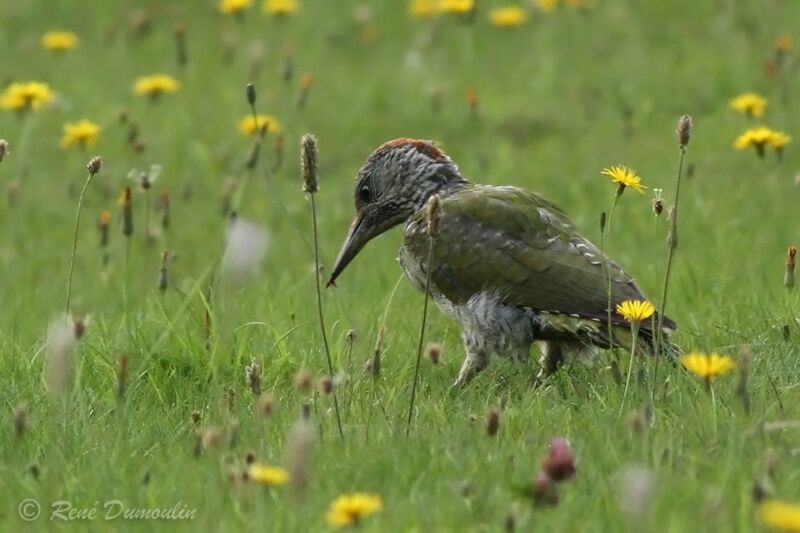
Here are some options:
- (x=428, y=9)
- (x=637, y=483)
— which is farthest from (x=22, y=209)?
(x=637, y=483)

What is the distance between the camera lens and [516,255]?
6.43 metres

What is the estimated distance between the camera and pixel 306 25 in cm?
1354

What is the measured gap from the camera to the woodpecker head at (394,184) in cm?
736

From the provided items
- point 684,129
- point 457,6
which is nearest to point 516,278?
point 684,129

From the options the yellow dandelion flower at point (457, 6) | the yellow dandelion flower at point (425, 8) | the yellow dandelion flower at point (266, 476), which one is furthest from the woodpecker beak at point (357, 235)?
the yellow dandelion flower at point (425, 8)

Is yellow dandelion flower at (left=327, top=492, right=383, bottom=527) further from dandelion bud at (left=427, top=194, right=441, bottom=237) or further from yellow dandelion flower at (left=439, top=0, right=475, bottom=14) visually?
yellow dandelion flower at (left=439, top=0, right=475, bottom=14)

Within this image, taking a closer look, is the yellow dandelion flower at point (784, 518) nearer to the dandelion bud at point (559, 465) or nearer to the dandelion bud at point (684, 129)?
the dandelion bud at point (559, 465)

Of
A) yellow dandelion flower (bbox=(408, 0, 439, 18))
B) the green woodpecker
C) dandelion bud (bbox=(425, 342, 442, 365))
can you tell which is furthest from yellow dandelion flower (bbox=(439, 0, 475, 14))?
dandelion bud (bbox=(425, 342, 442, 365))

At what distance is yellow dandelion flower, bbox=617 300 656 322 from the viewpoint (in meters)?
5.24

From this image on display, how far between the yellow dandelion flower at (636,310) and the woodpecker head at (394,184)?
196 cm

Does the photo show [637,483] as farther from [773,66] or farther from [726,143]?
[773,66]

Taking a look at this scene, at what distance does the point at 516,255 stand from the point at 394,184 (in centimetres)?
110

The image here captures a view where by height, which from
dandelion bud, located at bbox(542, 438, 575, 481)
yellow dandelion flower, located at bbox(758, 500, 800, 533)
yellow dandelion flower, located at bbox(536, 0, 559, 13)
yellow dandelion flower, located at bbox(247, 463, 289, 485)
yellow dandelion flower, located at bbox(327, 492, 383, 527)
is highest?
yellow dandelion flower, located at bbox(536, 0, 559, 13)

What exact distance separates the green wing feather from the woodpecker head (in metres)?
0.55
